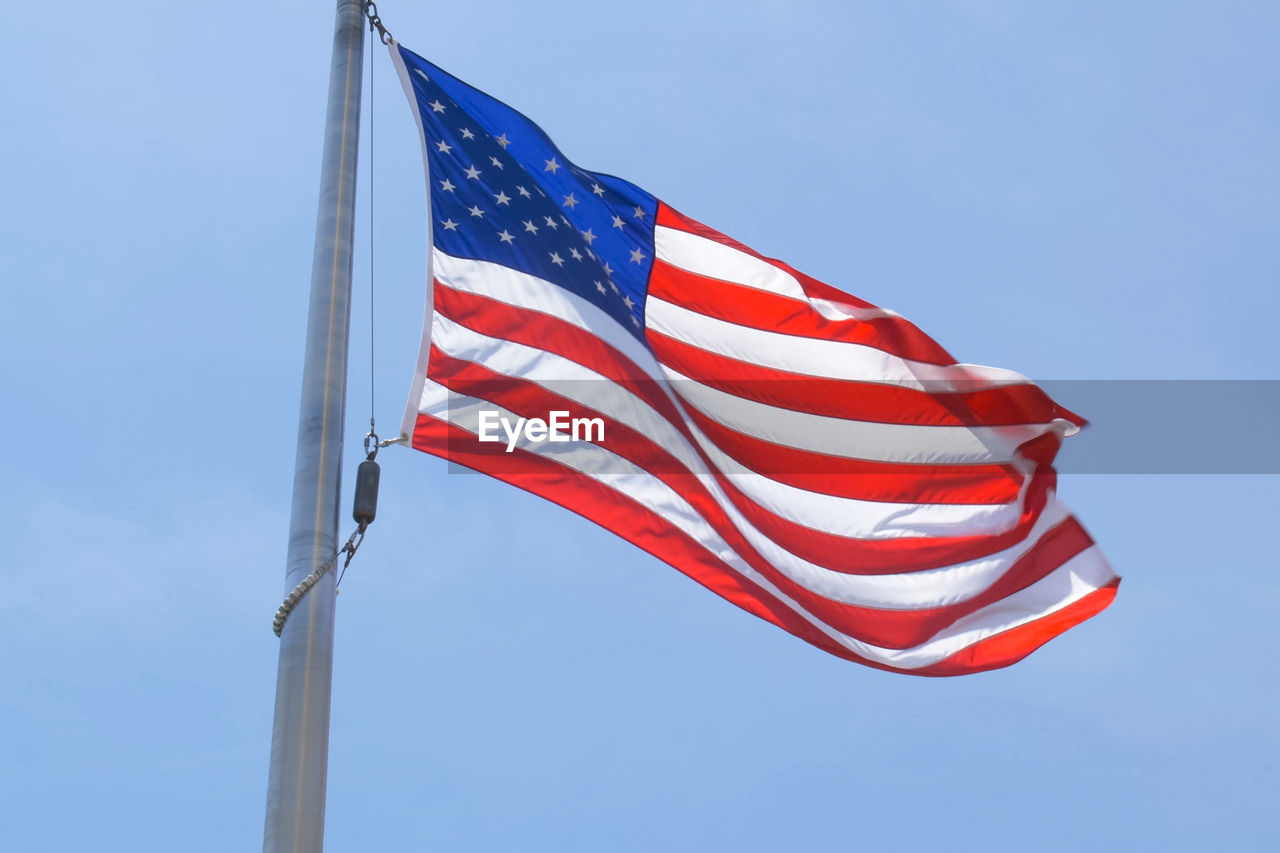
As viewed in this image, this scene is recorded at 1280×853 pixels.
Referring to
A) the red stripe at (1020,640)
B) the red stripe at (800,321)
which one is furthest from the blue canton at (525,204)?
the red stripe at (1020,640)

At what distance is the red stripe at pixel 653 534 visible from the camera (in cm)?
1191

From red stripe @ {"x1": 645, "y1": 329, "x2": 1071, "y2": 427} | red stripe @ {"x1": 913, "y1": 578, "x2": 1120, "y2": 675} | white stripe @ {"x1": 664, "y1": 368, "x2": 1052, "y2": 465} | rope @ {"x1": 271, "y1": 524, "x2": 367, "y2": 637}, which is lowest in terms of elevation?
rope @ {"x1": 271, "y1": 524, "x2": 367, "y2": 637}

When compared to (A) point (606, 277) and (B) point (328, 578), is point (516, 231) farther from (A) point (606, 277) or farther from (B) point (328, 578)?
(B) point (328, 578)

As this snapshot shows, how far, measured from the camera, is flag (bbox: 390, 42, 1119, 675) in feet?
41.8

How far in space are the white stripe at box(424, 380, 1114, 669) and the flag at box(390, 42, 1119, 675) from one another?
0.06 ft

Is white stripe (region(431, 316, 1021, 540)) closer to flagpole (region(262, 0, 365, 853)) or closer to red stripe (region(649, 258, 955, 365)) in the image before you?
red stripe (region(649, 258, 955, 365))

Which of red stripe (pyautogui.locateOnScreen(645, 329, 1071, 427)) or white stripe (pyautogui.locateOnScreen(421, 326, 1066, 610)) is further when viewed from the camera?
red stripe (pyautogui.locateOnScreen(645, 329, 1071, 427))

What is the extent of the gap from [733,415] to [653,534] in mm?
1779

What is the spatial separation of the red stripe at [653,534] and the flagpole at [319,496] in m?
1.71

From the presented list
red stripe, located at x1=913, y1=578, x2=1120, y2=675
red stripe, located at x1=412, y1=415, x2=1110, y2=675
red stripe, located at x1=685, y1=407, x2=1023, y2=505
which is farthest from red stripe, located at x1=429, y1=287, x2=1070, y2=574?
red stripe, located at x1=913, y1=578, x2=1120, y2=675

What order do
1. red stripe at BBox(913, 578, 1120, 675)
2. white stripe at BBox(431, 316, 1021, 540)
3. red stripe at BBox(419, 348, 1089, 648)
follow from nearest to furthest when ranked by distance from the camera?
red stripe at BBox(419, 348, 1089, 648) < white stripe at BBox(431, 316, 1021, 540) < red stripe at BBox(913, 578, 1120, 675)

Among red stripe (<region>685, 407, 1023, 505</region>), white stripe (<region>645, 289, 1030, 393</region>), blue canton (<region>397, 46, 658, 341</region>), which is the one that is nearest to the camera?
blue canton (<region>397, 46, 658, 341</region>)

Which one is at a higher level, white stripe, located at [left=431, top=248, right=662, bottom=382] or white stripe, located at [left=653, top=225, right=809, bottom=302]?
white stripe, located at [left=653, top=225, right=809, bottom=302]

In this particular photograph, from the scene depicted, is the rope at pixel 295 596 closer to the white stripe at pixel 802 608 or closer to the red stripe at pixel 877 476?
the white stripe at pixel 802 608
